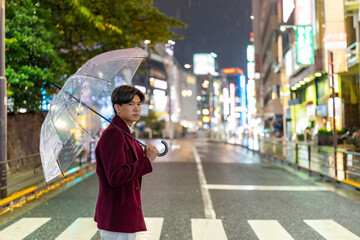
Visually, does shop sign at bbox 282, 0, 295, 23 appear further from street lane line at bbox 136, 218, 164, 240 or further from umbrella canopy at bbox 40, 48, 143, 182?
umbrella canopy at bbox 40, 48, 143, 182

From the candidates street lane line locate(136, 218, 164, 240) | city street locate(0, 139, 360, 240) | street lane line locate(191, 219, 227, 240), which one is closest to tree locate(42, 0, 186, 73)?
city street locate(0, 139, 360, 240)

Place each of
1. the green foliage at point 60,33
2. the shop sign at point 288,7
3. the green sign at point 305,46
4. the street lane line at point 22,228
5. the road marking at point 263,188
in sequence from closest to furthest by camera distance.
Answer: the street lane line at point 22,228, the road marking at point 263,188, the green foliage at point 60,33, the green sign at point 305,46, the shop sign at point 288,7

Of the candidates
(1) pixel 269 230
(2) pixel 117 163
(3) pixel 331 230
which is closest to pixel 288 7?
(3) pixel 331 230

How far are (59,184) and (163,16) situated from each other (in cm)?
939

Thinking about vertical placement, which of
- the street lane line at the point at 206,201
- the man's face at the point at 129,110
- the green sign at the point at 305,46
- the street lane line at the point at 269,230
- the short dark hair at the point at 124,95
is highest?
the green sign at the point at 305,46

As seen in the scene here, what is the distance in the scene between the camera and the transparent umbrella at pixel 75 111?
3.51 meters

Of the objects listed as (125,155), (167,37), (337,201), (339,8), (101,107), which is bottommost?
(337,201)

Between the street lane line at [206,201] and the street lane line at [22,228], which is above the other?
the street lane line at [22,228]

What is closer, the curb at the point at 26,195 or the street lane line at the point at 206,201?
the street lane line at the point at 206,201

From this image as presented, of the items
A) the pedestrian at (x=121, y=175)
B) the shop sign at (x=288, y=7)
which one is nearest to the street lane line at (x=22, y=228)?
the pedestrian at (x=121, y=175)

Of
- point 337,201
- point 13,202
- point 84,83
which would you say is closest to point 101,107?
point 84,83

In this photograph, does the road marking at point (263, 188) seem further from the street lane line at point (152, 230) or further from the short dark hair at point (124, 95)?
the short dark hair at point (124, 95)

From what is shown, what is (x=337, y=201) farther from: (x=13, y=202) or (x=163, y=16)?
(x=163, y=16)

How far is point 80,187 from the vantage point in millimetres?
11422
